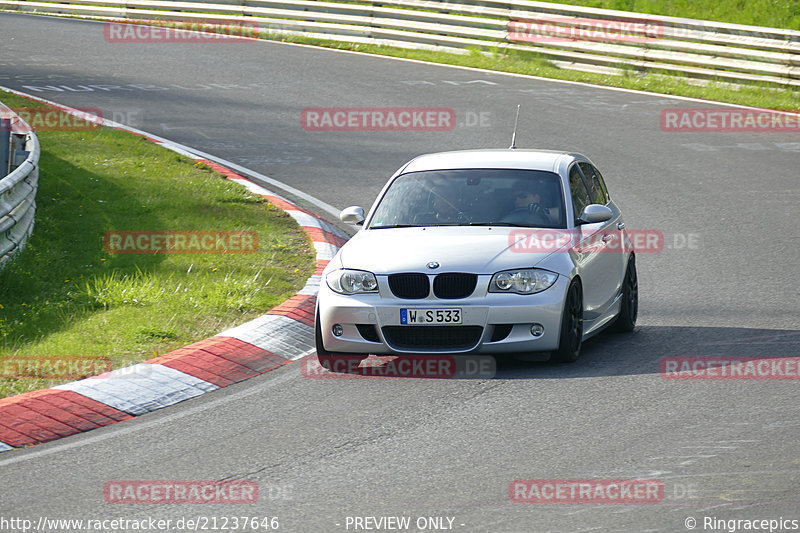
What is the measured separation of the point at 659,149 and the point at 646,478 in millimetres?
13389

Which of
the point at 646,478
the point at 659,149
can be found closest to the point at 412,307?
the point at 646,478

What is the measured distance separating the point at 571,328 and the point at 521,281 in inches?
19.9

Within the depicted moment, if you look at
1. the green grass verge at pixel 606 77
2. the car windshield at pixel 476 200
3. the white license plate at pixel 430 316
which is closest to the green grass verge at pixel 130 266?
the car windshield at pixel 476 200

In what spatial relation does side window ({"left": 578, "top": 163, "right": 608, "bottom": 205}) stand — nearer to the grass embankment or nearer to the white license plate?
the white license plate

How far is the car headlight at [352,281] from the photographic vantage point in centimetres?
868

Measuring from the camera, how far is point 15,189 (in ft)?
35.7

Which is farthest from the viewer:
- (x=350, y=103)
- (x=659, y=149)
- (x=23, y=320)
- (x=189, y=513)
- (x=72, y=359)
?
(x=350, y=103)

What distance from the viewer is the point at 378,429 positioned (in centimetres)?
711

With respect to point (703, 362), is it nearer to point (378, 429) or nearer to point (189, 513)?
point (378, 429)

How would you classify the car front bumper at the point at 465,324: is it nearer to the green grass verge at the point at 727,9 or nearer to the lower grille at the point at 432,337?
the lower grille at the point at 432,337

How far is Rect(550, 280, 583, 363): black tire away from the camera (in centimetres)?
860

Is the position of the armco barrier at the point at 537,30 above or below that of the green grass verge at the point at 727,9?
below

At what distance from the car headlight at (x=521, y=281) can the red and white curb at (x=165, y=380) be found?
1.63 meters

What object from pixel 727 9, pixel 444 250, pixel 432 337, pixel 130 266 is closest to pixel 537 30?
pixel 727 9
